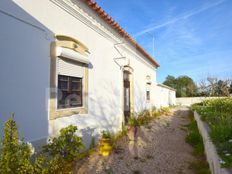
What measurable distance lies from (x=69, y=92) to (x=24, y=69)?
157 cm

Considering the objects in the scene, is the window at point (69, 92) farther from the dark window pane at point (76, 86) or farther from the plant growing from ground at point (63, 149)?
A: the plant growing from ground at point (63, 149)

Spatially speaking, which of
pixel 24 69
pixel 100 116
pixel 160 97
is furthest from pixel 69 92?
pixel 160 97

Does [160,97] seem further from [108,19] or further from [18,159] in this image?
[18,159]

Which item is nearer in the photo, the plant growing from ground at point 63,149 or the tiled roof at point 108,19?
the plant growing from ground at point 63,149

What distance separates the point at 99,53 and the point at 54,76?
2502 mm

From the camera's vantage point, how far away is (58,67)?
444 centimetres

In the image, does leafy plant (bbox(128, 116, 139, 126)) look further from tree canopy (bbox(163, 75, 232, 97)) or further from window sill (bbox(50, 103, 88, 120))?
tree canopy (bbox(163, 75, 232, 97))

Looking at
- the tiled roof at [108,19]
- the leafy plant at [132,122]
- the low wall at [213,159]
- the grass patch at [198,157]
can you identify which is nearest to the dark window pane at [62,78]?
the tiled roof at [108,19]

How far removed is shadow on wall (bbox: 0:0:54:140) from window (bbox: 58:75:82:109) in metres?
0.55

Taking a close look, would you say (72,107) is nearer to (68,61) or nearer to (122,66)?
(68,61)

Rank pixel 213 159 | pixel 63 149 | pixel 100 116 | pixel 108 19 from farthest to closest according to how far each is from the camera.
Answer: pixel 108 19
pixel 100 116
pixel 63 149
pixel 213 159

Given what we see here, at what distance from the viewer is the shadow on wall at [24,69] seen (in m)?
3.23

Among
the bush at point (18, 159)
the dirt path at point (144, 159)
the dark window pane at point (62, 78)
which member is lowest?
the dirt path at point (144, 159)

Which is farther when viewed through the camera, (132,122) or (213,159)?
(132,122)
